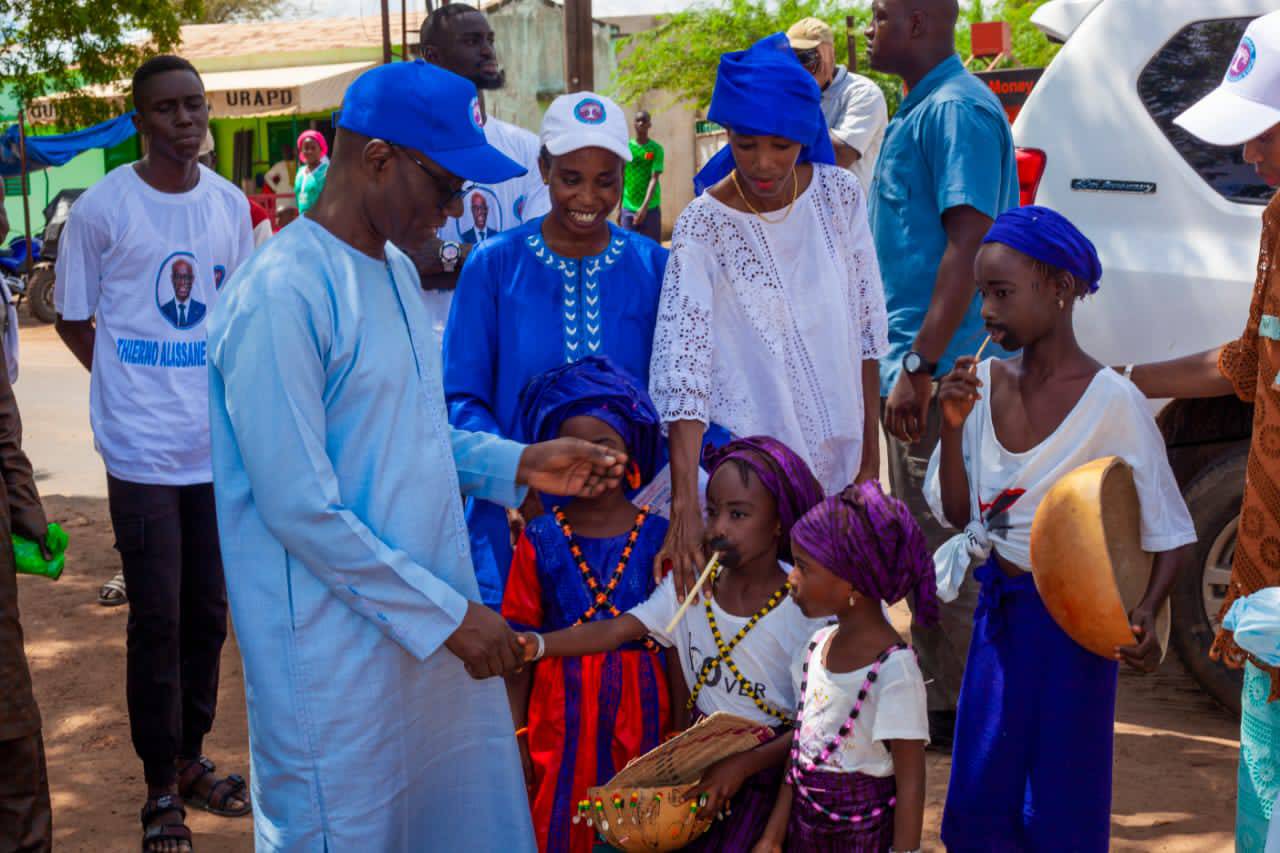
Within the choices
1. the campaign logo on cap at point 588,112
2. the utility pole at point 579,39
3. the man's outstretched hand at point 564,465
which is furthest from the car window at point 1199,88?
the utility pole at point 579,39

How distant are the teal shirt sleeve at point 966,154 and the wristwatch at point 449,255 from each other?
1.49 metres

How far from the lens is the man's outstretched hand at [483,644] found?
2631 mm

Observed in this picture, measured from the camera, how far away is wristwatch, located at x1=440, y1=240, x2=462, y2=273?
14.8 ft

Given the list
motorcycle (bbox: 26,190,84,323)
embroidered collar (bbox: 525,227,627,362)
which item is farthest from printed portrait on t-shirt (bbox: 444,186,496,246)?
motorcycle (bbox: 26,190,84,323)

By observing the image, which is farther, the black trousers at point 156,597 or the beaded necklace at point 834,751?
the black trousers at point 156,597

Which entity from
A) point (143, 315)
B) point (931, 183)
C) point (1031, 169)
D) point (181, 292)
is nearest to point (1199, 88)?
point (1031, 169)

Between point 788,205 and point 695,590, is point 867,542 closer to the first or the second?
point 695,590

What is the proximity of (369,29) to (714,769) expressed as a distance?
26273mm

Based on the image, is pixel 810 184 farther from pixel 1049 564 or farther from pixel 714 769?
pixel 714 769

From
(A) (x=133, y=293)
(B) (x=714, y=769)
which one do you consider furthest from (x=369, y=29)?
(B) (x=714, y=769)

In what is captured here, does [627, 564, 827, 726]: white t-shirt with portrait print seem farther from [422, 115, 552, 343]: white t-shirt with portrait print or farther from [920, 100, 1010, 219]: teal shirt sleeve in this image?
[422, 115, 552, 343]: white t-shirt with portrait print

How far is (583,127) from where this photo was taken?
11.3ft

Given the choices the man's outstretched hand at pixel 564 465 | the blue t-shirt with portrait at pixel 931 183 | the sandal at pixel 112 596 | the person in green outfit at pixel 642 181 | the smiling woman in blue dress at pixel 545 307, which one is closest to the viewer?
the man's outstretched hand at pixel 564 465

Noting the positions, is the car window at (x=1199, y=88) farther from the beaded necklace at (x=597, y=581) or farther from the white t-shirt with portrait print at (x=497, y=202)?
the beaded necklace at (x=597, y=581)
